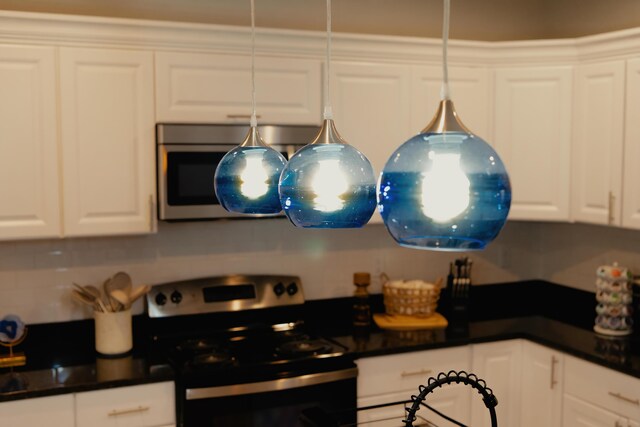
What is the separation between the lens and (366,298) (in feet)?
12.2

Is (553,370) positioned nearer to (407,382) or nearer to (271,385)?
(407,382)

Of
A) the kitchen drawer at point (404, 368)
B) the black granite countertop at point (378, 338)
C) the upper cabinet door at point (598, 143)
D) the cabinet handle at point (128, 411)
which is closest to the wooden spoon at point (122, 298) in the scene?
the black granite countertop at point (378, 338)

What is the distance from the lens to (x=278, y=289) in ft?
12.3

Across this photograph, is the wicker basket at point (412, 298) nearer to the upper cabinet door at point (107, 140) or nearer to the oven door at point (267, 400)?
the oven door at point (267, 400)

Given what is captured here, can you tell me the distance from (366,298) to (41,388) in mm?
1592

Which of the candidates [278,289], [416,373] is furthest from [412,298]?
[278,289]

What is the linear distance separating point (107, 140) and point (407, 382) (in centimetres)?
171

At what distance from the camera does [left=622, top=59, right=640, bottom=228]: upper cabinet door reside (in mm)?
3311

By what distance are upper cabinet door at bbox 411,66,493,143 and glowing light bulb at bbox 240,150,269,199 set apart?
1951mm

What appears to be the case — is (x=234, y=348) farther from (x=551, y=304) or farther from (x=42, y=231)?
(x=551, y=304)

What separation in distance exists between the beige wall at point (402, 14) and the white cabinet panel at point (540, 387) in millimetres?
1743

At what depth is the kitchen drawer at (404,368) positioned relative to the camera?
130 inches

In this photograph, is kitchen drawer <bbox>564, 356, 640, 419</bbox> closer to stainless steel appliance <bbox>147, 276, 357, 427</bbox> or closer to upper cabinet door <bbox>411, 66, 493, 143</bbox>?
stainless steel appliance <bbox>147, 276, 357, 427</bbox>

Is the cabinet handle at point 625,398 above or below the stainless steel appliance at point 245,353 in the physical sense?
below
